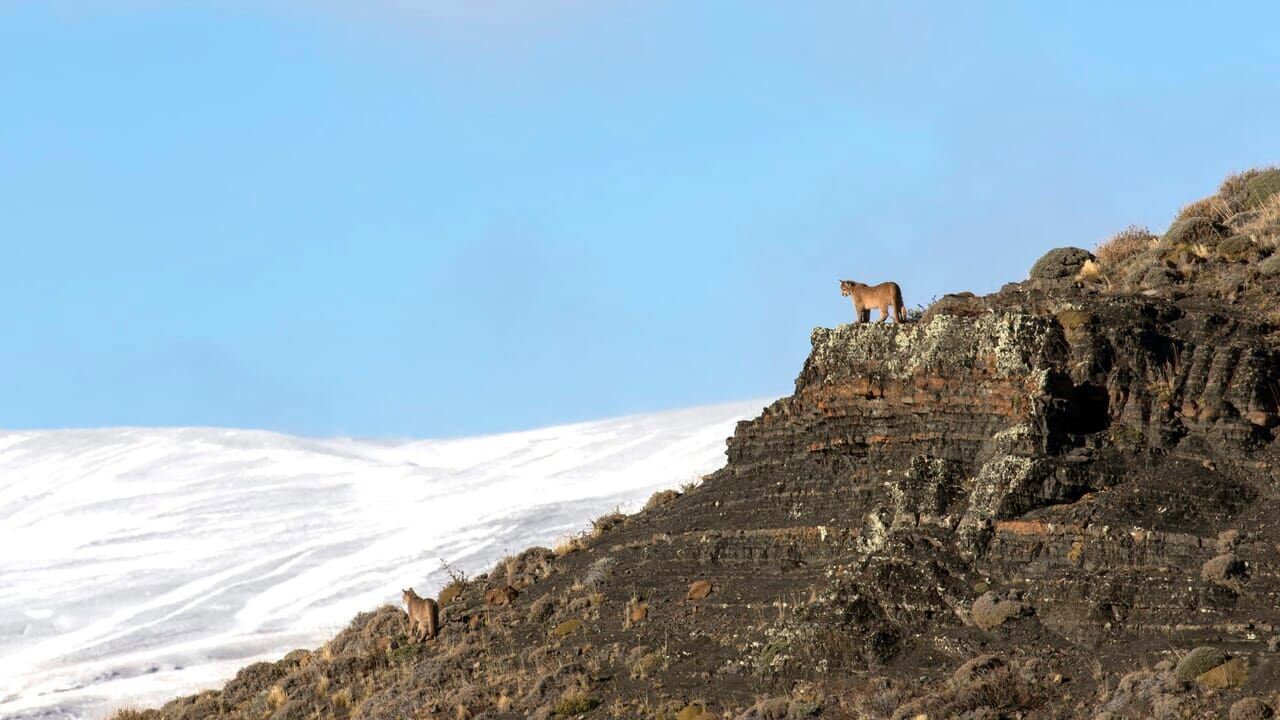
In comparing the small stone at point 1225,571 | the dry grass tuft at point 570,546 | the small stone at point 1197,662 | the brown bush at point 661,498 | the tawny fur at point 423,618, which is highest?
the brown bush at point 661,498

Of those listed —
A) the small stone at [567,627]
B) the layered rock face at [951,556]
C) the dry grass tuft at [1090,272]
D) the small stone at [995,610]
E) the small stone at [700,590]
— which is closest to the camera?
the layered rock face at [951,556]

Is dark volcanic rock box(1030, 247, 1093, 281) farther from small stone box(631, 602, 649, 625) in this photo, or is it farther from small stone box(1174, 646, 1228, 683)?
small stone box(1174, 646, 1228, 683)

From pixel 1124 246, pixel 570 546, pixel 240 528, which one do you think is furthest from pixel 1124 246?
pixel 240 528

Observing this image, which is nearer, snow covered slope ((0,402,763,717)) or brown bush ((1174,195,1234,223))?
brown bush ((1174,195,1234,223))

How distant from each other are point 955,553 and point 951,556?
0.23 ft

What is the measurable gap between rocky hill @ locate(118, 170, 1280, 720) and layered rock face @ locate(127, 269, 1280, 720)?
0.04 metres

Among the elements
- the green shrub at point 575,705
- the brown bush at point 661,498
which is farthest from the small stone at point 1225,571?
the brown bush at point 661,498

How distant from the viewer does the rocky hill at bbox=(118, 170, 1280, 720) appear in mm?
22656

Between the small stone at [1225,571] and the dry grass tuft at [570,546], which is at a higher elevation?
the dry grass tuft at [570,546]

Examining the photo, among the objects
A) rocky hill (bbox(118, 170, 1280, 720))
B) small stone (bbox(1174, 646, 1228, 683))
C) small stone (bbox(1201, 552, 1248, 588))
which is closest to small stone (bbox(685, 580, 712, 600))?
rocky hill (bbox(118, 170, 1280, 720))

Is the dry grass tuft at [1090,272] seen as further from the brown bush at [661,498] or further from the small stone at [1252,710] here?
the small stone at [1252,710]

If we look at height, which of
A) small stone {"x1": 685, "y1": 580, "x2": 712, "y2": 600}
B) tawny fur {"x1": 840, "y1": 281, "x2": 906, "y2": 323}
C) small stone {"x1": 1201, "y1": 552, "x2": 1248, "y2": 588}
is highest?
tawny fur {"x1": 840, "y1": 281, "x2": 906, "y2": 323}

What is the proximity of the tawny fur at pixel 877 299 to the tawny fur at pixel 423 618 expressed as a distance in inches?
354

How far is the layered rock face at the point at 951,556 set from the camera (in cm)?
2264
